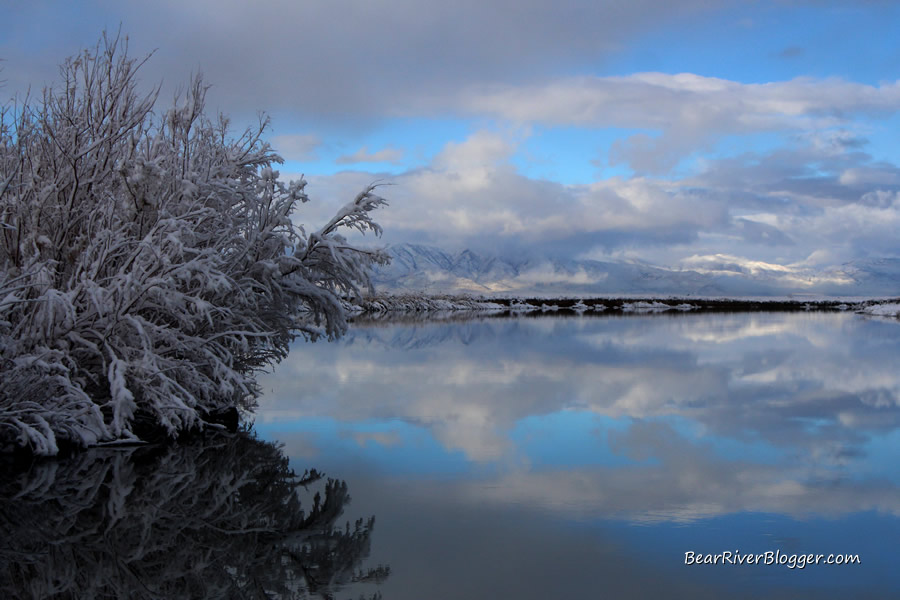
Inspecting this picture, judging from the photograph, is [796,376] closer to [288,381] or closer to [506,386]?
[506,386]

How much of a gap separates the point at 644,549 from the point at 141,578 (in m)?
4.04

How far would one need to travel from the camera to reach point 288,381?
60.8 ft

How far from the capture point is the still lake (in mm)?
6176

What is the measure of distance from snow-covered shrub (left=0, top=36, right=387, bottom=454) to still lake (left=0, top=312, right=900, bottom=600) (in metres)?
0.89

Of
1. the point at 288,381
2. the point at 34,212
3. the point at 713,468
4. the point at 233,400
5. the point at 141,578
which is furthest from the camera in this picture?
the point at 288,381

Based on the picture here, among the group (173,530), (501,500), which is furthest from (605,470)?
(173,530)

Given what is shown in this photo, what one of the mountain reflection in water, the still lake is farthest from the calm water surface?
the mountain reflection in water

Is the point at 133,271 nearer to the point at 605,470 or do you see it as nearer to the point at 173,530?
the point at 173,530

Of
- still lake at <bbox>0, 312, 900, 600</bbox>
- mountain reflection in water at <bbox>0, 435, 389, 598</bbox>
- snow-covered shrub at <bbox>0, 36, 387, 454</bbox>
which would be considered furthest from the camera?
snow-covered shrub at <bbox>0, 36, 387, 454</bbox>

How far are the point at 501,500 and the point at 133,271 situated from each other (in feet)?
17.9

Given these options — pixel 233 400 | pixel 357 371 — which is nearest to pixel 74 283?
pixel 233 400

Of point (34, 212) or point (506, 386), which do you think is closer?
point (34, 212)

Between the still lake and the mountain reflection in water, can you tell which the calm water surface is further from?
the mountain reflection in water

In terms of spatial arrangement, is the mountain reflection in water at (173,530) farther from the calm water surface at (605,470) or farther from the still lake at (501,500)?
the calm water surface at (605,470)
